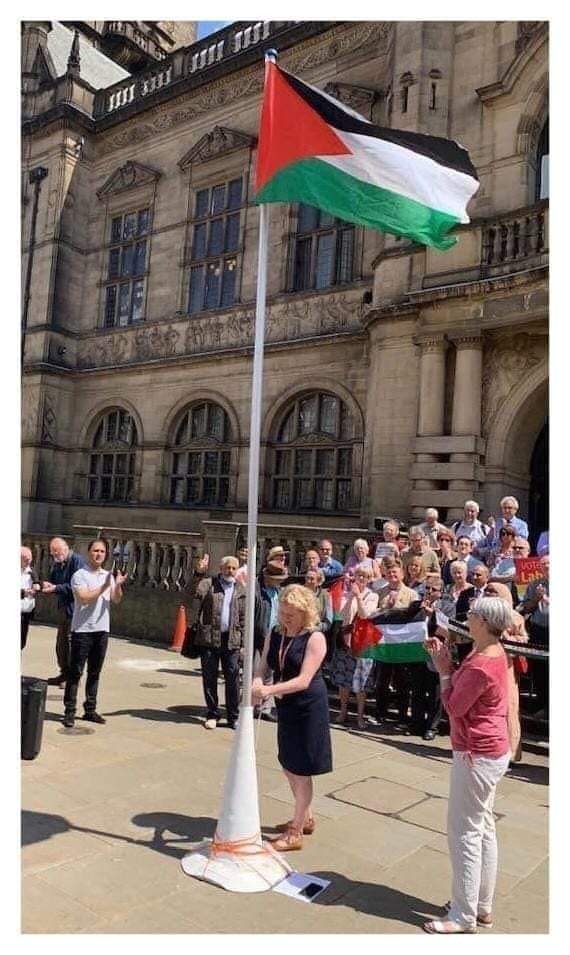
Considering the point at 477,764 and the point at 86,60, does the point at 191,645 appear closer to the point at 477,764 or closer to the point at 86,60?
the point at 477,764

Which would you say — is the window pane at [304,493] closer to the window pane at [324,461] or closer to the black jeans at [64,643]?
the window pane at [324,461]

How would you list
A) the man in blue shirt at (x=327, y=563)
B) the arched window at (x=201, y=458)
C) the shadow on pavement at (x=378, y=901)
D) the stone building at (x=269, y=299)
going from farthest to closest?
1. the arched window at (x=201, y=458)
2. the stone building at (x=269, y=299)
3. the man in blue shirt at (x=327, y=563)
4. the shadow on pavement at (x=378, y=901)

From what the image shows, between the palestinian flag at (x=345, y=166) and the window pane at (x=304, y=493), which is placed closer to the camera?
the palestinian flag at (x=345, y=166)

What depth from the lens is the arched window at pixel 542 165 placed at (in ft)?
40.8

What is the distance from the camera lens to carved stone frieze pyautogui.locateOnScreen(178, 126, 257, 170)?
18.0 meters

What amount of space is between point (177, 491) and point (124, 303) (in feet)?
19.4

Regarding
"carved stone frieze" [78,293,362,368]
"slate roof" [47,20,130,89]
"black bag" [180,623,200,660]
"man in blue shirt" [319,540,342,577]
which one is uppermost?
"slate roof" [47,20,130,89]

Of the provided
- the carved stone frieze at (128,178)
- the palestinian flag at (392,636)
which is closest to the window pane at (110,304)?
the carved stone frieze at (128,178)

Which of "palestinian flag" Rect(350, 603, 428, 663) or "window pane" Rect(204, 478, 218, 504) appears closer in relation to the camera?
"palestinian flag" Rect(350, 603, 428, 663)

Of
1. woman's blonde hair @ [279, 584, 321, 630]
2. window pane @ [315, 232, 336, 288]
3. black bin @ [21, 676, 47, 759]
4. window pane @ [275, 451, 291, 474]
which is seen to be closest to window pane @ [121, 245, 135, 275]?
window pane @ [315, 232, 336, 288]

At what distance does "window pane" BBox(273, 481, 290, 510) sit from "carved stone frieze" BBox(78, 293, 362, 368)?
323cm

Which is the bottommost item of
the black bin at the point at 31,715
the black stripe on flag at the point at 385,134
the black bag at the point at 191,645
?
the black bag at the point at 191,645

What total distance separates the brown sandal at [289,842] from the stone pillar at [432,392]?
314 inches

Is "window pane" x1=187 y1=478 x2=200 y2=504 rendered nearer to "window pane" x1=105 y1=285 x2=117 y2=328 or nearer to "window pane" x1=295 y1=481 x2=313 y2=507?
"window pane" x1=295 y1=481 x2=313 y2=507
